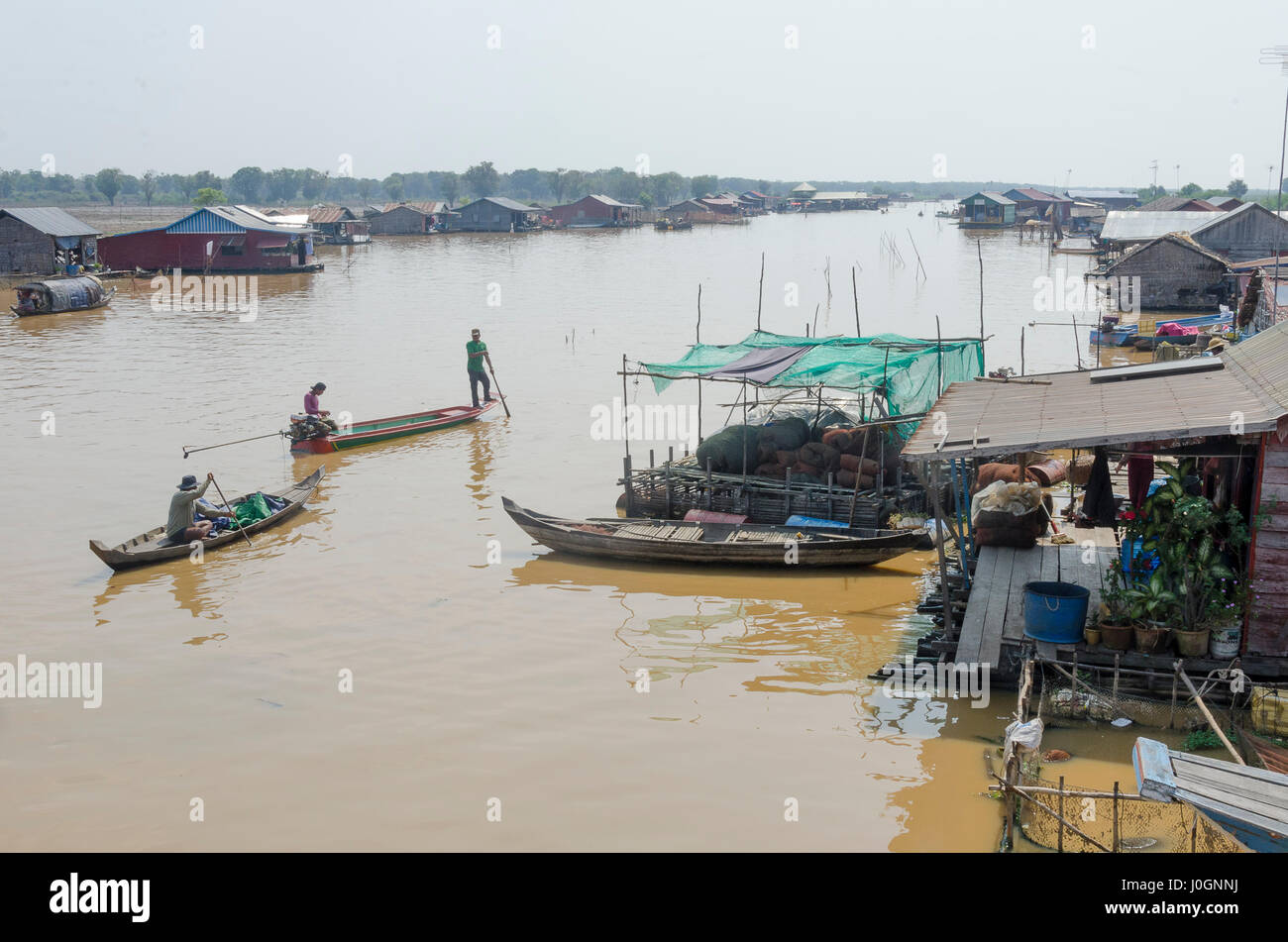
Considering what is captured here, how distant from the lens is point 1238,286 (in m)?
30.4

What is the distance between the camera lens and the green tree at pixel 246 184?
522ft

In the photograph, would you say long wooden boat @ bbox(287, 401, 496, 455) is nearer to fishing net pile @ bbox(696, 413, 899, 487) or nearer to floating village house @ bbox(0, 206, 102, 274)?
fishing net pile @ bbox(696, 413, 899, 487)

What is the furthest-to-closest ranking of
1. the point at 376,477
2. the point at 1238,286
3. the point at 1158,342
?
1. the point at 1238,286
2. the point at 1158,342
3. the point at 376,477

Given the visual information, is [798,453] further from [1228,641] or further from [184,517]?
[184,517]

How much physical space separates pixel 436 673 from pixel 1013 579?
533 centimetres

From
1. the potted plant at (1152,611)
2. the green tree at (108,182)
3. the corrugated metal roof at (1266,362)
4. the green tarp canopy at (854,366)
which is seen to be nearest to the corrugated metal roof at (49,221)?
the green tarp canopy at (854,366)

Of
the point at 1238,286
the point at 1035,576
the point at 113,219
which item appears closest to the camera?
the point at 1035,576

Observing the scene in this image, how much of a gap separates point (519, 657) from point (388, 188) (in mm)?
174035

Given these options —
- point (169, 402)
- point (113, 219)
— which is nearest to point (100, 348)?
point (169, 402)

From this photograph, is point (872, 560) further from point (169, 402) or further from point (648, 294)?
point (648, 294)

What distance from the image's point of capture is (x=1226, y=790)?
238 inches

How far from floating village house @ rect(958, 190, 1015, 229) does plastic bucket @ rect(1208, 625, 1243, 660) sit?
7858cm

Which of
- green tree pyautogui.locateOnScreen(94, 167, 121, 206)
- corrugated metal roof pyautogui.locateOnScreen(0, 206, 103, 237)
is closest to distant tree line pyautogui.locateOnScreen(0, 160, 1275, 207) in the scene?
green tree pyautogui.locateOnScreen(94, 167, 121, 206)

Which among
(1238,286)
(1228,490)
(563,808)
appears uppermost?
(1238,286)
